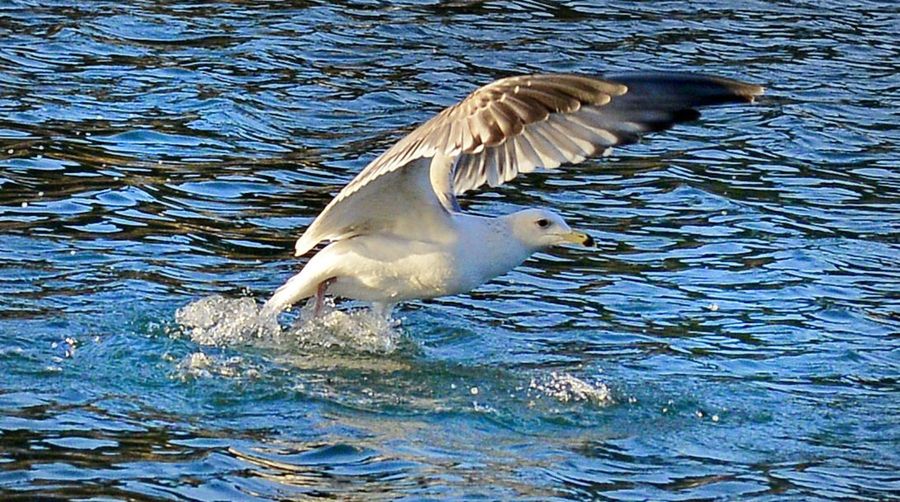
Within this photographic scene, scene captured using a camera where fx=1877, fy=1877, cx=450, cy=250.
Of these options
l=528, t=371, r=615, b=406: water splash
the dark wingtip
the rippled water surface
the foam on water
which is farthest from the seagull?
l=528, t=371, r=615, b=406: water splash

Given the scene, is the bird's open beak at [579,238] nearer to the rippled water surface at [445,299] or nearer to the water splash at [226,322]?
the rippled water surface at [445,299]

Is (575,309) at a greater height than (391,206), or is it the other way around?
(391,206)

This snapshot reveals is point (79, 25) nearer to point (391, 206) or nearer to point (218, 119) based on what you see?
point (218, 119)

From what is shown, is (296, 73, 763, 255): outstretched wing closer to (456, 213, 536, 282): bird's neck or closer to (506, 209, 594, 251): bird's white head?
(456, 213, 536, 282): bird's neck

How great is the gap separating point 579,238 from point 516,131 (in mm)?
1686

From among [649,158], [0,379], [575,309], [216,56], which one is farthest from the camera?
[216,56]

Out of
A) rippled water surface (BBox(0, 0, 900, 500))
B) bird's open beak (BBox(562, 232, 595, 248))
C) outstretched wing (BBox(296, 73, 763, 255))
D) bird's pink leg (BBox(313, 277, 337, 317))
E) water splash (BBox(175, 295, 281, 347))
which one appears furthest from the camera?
bird's pink leg (BBox(313, 277, 337, 317))

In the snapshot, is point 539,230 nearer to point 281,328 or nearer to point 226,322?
point 281,328

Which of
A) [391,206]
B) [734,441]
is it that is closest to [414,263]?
[391,206]

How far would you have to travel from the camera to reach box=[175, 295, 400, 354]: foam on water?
31.3 feet

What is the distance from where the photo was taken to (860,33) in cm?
1667

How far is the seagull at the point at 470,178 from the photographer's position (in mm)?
8266

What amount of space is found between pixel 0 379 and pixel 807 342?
415cm

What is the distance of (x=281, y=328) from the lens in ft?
32.8
